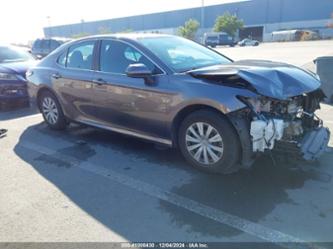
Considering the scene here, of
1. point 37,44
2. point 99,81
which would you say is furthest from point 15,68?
point 37,44

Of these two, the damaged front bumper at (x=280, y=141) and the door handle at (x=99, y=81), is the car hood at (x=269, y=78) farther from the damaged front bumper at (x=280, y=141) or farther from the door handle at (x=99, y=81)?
the door handle at (x=99, y=81)

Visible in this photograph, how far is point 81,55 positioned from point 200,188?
9.90 ft

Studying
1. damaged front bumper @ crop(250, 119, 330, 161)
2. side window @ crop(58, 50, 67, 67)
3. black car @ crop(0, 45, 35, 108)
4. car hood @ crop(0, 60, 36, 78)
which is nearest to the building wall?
car hood @ crop(0, 60, 36, 78)

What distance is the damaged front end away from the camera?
376 centimetres

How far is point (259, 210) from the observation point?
3.32 meters

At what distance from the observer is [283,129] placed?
3.92 metres

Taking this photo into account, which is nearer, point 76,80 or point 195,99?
point 195,99

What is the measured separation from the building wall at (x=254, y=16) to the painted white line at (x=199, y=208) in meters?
71.7

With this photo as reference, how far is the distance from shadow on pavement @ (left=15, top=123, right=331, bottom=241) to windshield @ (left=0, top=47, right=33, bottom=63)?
4902mm

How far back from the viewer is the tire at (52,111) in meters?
6.04

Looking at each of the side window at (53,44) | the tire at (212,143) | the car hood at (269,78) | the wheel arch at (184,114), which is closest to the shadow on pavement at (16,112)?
the wheel arch at (184,114)

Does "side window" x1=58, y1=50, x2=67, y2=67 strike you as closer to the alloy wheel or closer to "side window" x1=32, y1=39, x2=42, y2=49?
the alloy wheel

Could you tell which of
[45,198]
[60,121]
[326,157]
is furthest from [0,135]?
[326,157]

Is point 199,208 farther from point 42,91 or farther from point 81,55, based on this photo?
point 42,91
